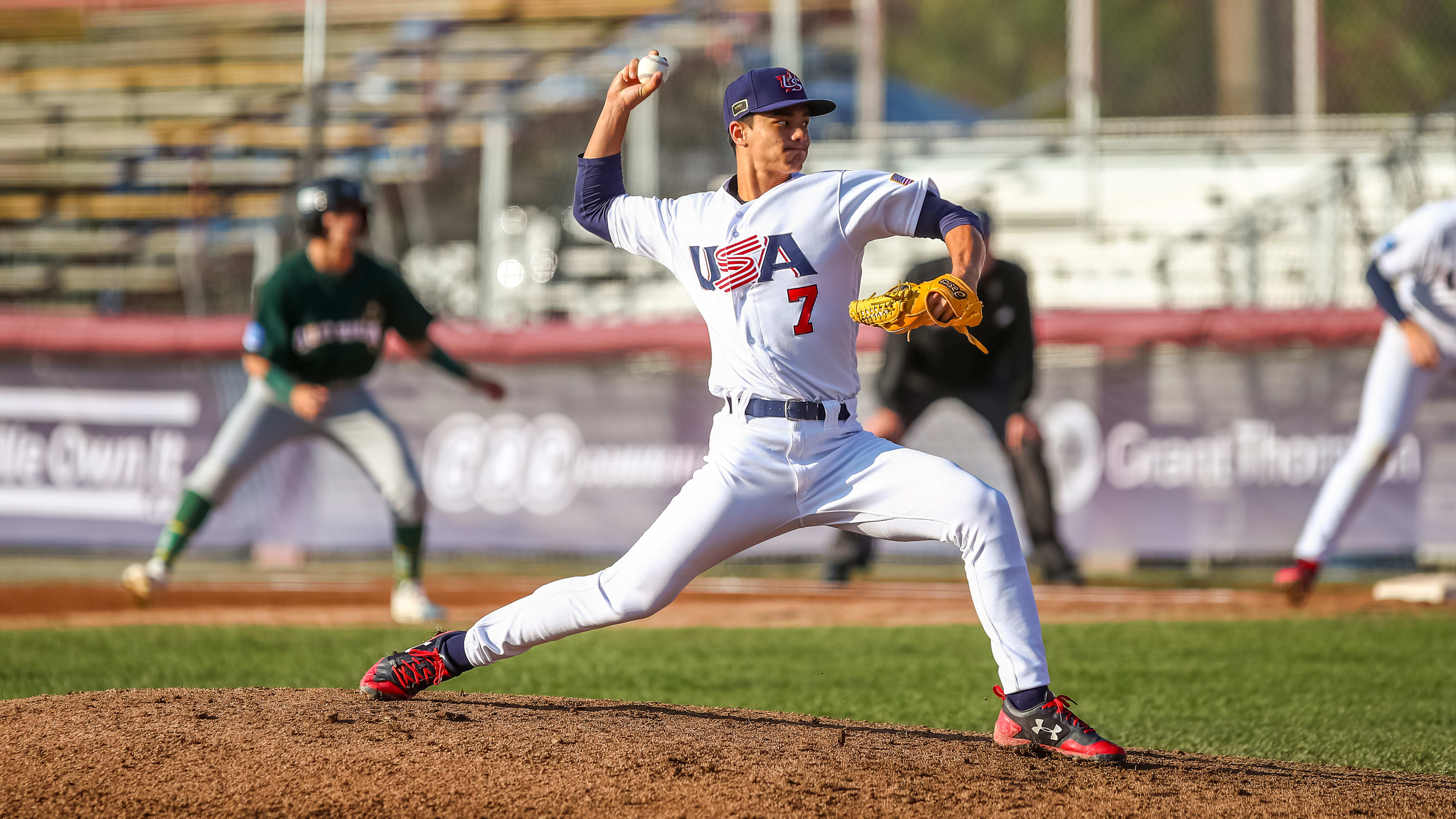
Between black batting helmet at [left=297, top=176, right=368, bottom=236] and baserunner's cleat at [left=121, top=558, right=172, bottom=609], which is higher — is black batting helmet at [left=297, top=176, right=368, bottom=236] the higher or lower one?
the higher one

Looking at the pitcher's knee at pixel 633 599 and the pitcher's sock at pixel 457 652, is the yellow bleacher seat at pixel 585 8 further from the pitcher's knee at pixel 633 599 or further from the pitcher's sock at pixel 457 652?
the pitcher's knee at pixel 633 599

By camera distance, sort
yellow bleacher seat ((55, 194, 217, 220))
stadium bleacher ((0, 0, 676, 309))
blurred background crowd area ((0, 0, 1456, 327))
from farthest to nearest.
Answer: yellow bleacher seat ((55, 194, 217, 220)) → stadium bleacher ((0, 0, 676, 309)) → blurred background crowd area ((0, 0, 1456, 327))

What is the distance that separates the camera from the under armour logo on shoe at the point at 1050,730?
11.7ft

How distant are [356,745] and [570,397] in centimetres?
698

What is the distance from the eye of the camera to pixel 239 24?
68.1 feet

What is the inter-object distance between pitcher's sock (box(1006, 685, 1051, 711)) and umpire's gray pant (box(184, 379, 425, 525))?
4342 millimetres

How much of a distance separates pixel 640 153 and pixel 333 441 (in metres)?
6.07

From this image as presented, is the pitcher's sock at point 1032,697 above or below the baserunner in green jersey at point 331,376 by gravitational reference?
below

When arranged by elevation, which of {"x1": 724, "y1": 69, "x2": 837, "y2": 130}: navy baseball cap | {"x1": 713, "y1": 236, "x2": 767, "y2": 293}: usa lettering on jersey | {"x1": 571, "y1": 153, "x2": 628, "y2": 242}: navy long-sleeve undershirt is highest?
{"x1": 724, "y1": 69, "x2": 837, "y2": 130}: navy baseball cap

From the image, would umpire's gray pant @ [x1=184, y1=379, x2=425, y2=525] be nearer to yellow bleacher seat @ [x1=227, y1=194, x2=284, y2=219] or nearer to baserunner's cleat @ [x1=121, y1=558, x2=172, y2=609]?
baserunner's cleat @ [x1=121, y1=558, x2=172, y2=609]

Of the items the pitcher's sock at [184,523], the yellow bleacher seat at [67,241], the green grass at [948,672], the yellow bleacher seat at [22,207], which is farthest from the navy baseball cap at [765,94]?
the yellow bleacher seat at [22,207]

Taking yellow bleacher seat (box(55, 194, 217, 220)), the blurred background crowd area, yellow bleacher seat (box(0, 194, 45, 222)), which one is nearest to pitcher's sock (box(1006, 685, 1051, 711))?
the blurred background crowd area

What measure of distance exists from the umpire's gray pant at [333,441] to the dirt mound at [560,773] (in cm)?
334

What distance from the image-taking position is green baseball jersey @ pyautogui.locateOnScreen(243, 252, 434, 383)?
7.29 meters
